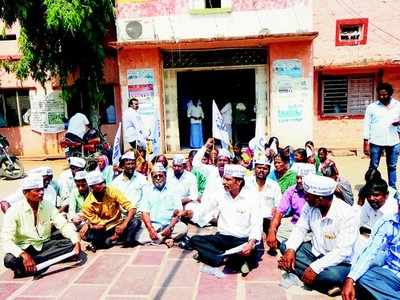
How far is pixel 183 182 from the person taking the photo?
623 centimetres

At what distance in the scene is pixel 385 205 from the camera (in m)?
4.44

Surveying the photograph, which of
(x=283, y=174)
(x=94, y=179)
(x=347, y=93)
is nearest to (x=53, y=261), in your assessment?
(x=94, y=179)

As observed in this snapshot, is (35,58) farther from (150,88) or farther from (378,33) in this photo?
(378,33)

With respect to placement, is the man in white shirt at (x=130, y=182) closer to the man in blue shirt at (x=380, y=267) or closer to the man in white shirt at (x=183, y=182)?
the man in white shirt at (x=183, y=182)

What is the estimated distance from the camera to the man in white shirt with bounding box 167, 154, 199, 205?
617 centimetres

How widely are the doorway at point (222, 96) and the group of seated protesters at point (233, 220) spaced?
20.5 feet

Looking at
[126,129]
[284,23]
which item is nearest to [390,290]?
[126,129]

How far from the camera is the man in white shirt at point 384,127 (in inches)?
263

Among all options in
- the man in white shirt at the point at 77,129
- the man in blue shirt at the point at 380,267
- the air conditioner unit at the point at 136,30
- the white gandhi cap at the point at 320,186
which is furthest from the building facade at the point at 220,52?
the man in blue shirt at the point at 380,267

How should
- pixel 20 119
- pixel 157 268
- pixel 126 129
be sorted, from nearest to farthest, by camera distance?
1. pixel 157 268
2. pixel 126 129
3. pixel 20 119

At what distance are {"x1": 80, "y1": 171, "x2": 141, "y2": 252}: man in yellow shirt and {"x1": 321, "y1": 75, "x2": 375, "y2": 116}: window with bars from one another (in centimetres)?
871

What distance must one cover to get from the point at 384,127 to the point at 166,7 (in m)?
6.69

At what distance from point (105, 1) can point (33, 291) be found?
8773 mm

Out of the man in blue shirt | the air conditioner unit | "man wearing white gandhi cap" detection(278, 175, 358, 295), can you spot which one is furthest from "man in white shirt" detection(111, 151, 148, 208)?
the air conditioner unit
